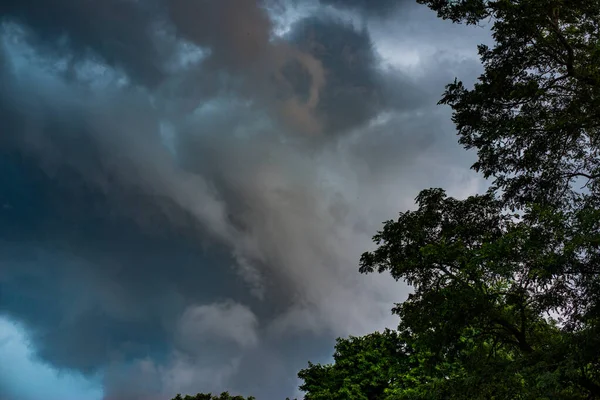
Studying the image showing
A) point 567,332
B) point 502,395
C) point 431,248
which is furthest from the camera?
point 431,248

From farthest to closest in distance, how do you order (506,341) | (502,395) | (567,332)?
(506,341), (502,395), (567,332)

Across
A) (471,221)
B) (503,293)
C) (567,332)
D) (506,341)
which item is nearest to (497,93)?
(471,221)

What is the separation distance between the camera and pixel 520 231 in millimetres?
13984

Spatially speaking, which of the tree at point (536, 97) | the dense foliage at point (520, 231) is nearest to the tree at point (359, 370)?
the dense foliage at point (520, 231)

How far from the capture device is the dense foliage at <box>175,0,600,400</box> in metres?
13.3

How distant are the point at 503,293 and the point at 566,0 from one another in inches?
390

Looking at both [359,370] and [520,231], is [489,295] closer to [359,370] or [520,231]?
[520,231]

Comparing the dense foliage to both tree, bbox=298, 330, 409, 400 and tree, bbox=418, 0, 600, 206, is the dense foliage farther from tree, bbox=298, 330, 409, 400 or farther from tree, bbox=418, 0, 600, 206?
tree, bbox=298, 330, 409, 400

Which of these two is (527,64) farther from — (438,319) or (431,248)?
(438,319)

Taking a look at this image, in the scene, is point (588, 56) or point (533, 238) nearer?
point (533, 238)

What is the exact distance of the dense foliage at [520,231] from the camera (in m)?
13.3

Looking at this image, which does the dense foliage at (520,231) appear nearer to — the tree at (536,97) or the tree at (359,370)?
the tree at (536,97)

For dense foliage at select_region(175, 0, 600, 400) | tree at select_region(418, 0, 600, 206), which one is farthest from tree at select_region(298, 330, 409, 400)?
tree at select_region(418, 0, 600, 206)

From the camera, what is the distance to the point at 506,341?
18031mm
